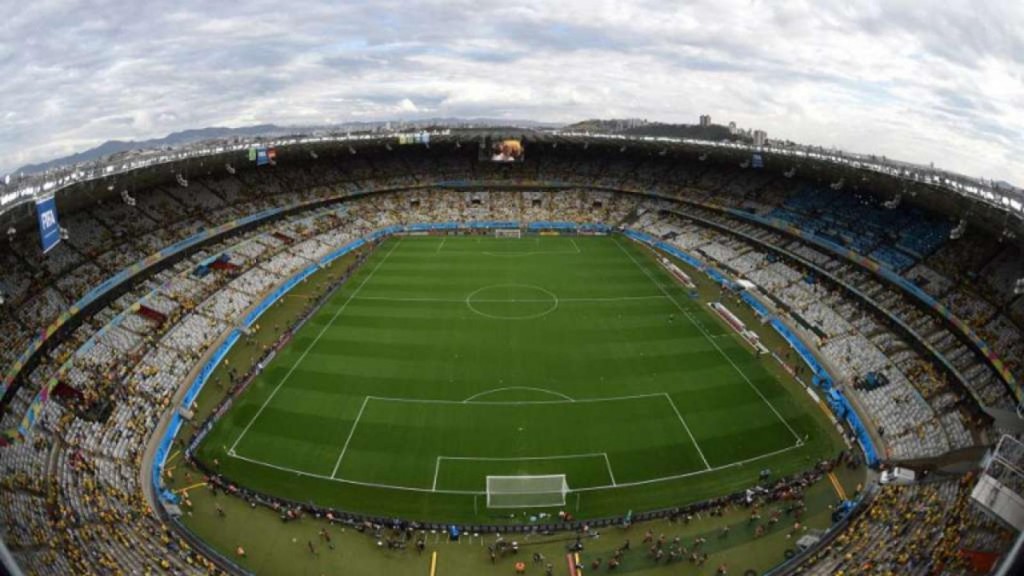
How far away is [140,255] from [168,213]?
29.5 ft

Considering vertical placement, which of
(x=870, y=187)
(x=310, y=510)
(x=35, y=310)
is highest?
(x=870, y=187)

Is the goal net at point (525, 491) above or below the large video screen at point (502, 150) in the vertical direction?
below

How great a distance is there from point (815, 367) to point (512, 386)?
20.3 m

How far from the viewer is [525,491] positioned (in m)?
30.2

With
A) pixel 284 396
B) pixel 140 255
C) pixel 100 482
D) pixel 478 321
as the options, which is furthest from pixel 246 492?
pixel 140 255

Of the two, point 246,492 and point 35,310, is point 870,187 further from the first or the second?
point 35,310

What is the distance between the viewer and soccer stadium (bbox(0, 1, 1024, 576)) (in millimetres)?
26547

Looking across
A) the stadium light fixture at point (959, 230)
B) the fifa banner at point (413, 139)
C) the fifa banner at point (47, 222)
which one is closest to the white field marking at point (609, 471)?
the stadium light fixture at point (959, 230)

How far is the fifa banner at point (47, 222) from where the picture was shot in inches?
1395

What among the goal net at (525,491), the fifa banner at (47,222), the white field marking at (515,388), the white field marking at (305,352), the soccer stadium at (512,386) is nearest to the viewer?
the soccer stadium at (512,386)

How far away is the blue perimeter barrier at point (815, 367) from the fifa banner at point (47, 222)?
154 ft

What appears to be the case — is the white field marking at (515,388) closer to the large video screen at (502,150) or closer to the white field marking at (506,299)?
the white field marking at (506,299)

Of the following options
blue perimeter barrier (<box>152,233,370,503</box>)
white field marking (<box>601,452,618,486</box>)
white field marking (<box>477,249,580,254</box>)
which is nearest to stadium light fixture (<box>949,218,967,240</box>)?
white field marking (<box>601,452,618,486</box>)

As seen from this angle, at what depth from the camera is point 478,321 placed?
164ft
